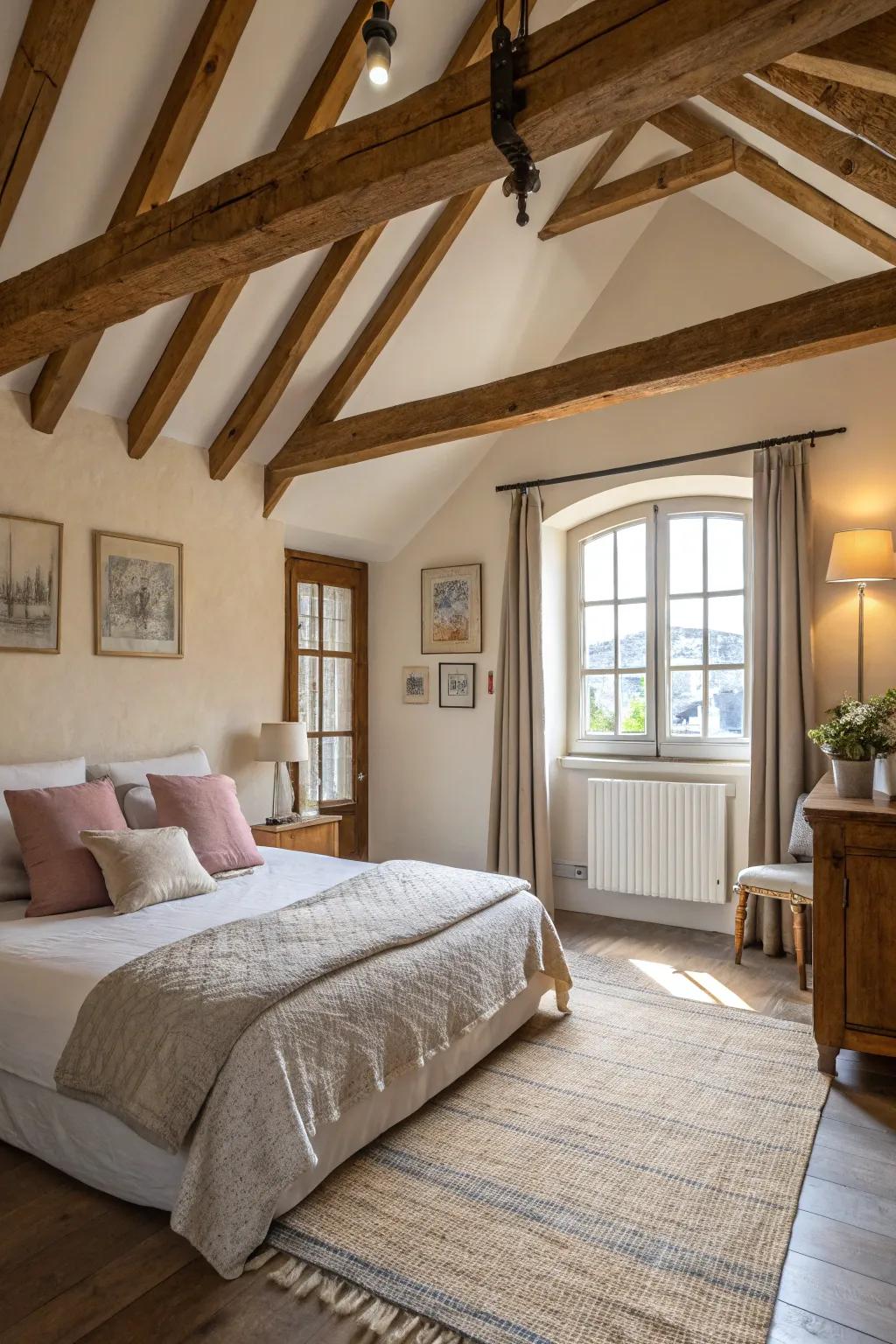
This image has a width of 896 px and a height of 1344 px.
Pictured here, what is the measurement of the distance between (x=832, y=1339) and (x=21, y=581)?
12.1 feet

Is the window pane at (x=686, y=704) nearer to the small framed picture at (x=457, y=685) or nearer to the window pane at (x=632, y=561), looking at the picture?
the window pane at (x=632, y=561)

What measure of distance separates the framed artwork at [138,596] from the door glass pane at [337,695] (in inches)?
53.7

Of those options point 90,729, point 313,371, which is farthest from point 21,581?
point 313,371

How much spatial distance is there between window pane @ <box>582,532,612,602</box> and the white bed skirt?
3225mm

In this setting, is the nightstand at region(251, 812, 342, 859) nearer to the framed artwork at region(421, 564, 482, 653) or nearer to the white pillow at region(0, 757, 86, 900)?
the white pillow at region(0, 757, 86, 900)

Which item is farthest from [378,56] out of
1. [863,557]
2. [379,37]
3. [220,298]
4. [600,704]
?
[600,704]

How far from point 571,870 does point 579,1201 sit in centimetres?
298

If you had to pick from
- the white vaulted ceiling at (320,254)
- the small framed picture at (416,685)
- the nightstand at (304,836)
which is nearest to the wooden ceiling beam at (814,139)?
the white vaulted ceiling at (320,254)

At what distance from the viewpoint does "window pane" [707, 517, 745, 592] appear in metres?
4.80

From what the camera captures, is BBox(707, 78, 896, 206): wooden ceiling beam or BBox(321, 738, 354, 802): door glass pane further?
BBox(321, 738, 354, 802): door glass pane

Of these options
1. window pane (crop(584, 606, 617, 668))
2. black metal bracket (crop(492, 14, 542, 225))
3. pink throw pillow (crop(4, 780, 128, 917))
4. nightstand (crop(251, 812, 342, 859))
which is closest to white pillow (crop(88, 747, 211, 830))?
pink throw pillow (crop(4, 780, 128, 917))

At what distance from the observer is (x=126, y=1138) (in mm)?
2180

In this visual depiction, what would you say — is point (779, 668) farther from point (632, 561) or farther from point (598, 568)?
point (598, 568)

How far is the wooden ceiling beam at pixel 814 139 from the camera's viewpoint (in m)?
3.02
